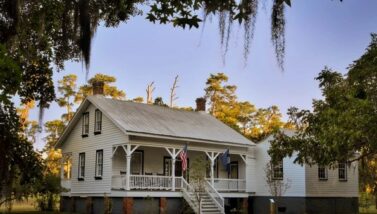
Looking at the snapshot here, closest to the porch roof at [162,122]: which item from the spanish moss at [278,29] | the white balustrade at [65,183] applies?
the white balustrade at [65,183]

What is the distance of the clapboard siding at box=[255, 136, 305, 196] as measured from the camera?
30375 millimetres

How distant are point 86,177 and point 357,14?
24579mm

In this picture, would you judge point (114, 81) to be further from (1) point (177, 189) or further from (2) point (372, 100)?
(2) point (372, 100)

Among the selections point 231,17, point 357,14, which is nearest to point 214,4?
point 231,17

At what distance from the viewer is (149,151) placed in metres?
29.2

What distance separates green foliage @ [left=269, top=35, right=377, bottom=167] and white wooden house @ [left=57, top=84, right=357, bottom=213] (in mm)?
7210

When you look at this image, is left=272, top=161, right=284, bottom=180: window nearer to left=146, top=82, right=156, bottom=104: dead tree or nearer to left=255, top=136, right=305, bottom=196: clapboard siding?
left=255, top=136, right=305, bottom=196: clapboard siding

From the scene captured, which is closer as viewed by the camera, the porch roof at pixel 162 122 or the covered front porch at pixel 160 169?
the covered front porch at pixel 160 169

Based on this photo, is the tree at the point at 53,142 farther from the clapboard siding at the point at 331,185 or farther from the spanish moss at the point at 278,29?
the spanish moss at the point at 278,29

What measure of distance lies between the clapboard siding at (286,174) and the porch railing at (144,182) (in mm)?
7274

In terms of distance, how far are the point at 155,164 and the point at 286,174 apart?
7.74 metres

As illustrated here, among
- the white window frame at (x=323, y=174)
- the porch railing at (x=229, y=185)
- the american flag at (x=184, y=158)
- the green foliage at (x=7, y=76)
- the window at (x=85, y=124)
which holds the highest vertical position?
the window at (x=85, y=124)

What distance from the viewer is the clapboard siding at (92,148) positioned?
27.7 meters

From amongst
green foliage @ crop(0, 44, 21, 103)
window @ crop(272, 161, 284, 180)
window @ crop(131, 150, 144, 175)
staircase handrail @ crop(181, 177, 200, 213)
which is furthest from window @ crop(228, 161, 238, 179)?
green foliage @ crop(0, 44, 21, 103)
